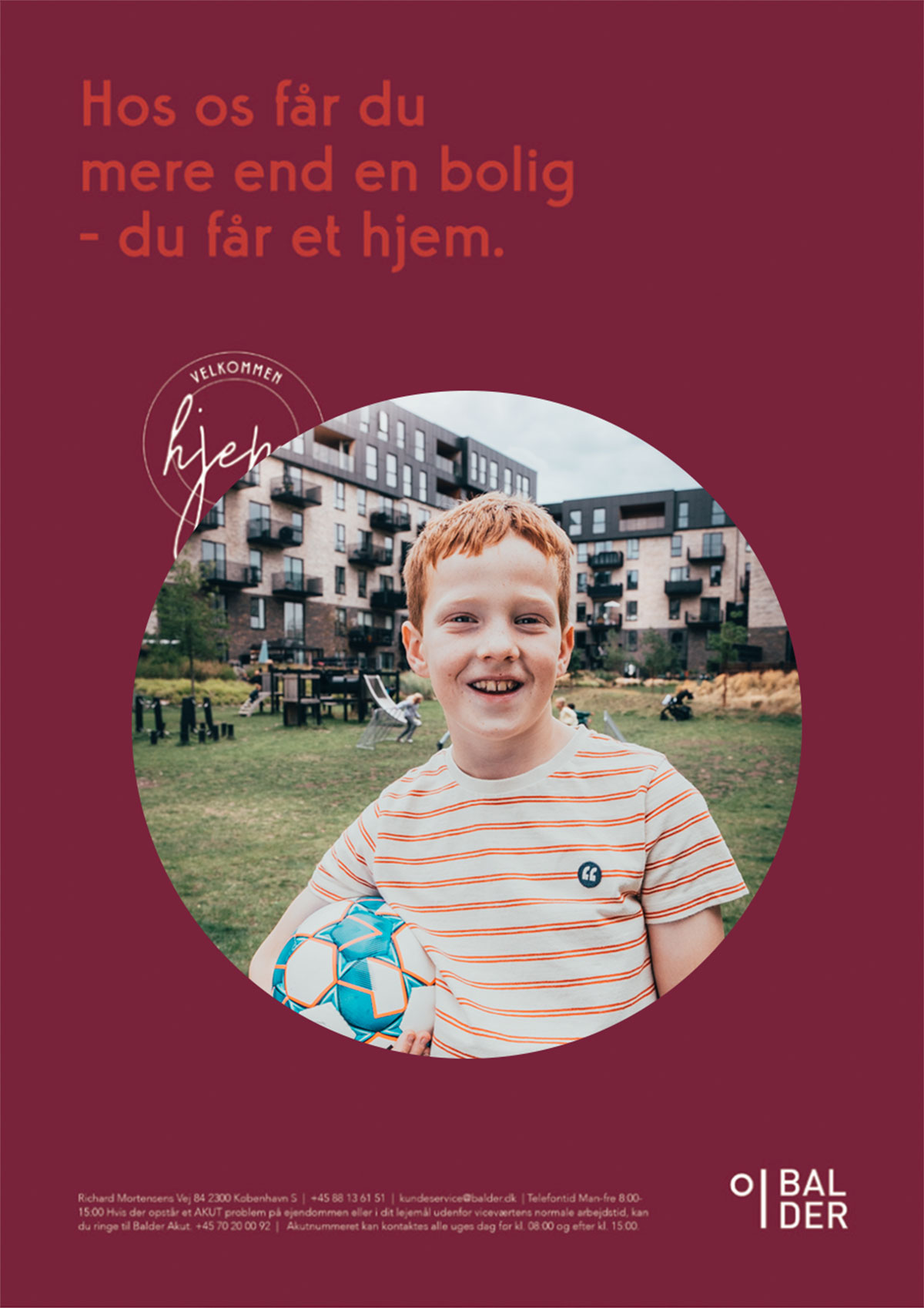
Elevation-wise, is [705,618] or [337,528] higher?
[337,528]

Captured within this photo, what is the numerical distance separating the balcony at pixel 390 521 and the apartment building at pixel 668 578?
63 cm

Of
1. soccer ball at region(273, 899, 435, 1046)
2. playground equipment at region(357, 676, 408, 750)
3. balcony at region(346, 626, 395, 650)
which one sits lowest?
soccer ball at region(273, 899, 435, 1046)

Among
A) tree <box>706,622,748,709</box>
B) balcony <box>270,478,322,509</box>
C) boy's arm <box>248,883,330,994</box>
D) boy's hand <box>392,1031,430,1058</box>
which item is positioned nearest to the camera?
boy's hand <box>392,1031,430,1058</box>

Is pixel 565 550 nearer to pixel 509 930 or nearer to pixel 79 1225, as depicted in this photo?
pixel 509 930

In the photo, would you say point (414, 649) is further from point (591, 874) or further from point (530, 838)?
point (591, 874)

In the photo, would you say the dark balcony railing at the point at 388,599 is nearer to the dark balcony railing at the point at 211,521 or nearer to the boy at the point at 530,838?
the boy at the point at 530,838

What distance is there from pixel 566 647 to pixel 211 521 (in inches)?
59.9

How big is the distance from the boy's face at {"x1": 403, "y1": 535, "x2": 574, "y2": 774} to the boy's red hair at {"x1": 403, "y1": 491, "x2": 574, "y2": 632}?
1.2 inches

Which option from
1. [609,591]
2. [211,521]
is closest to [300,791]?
[211,521]

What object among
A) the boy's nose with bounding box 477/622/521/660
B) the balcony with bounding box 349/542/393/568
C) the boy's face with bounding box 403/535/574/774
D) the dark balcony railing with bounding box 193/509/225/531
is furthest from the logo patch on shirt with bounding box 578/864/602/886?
the dark balcony railing with bounding box 193/509/225/531

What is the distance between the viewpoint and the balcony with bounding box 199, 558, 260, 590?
2812 mm

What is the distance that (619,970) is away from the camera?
2291 mm

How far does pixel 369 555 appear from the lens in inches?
116

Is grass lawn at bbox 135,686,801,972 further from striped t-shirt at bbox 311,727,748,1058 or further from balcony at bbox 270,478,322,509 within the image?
balcony at bbox 270,478,322,509
